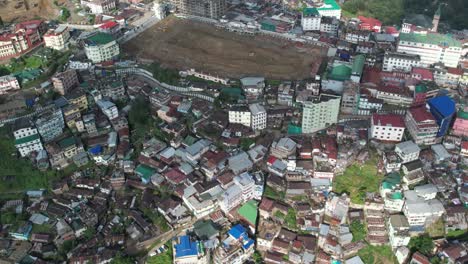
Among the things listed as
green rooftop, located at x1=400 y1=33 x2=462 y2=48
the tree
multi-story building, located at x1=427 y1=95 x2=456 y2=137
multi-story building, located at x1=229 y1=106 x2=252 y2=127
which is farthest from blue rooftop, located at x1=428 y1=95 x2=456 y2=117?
multi-story building, located at x1=229 y1=106 x2=252 y2=127

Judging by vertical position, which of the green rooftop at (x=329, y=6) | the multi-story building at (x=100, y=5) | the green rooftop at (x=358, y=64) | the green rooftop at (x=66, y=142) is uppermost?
the green rooftop at (x=329, y=6)

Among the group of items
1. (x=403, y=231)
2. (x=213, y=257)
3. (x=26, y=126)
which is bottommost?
(x=213, y=257)

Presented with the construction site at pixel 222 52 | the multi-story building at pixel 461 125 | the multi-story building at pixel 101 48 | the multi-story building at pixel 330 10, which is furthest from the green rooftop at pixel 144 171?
the multi-story building at pixel 330 10

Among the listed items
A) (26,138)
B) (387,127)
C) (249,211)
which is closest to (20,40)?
(26,138)

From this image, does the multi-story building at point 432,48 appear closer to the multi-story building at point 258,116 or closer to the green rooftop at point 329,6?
the green rooftop at point 329,6

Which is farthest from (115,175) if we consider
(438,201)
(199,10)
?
(199,10)

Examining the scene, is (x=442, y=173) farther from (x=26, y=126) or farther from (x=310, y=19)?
(x=26, y=126)
